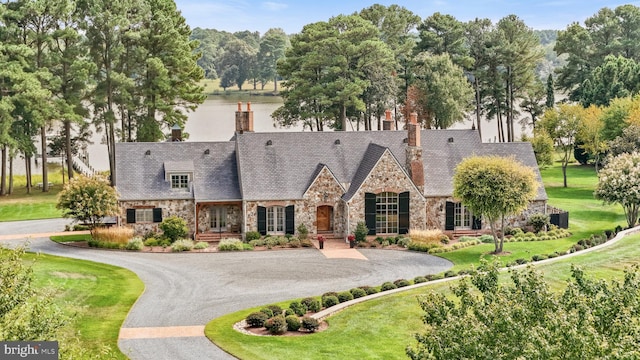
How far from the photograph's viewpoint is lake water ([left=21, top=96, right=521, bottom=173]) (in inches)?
3620

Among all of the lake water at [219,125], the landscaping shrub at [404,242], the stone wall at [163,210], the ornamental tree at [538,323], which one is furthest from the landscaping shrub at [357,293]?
the lake water at [219,125]

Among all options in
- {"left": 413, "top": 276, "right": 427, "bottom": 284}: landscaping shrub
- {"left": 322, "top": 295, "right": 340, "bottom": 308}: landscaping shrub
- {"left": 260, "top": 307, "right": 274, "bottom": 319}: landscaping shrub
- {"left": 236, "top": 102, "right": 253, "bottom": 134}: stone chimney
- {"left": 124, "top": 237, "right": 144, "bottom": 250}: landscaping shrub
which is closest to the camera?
{"left": 260, "top": 307, "right": 274, "bottom": 319}: landscaping shrub

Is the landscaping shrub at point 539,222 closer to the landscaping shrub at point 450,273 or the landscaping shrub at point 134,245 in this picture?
the landscaping shrub at point 450,273

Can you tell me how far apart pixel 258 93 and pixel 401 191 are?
342 ft

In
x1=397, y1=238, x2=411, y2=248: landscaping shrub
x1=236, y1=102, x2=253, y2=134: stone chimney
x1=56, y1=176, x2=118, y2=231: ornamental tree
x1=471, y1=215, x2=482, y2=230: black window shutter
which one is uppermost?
x1=236, y1=102, x2=253, y2=134: stone chimney

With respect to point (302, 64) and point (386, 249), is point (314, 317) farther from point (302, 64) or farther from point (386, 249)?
point (302, 64)

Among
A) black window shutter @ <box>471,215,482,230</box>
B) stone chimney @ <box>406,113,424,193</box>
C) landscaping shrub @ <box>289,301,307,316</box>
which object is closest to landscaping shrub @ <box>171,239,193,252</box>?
stone chimney @ <box>406,113,424,193</box>

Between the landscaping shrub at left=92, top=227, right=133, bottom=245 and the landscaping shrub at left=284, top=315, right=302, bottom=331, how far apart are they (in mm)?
19333

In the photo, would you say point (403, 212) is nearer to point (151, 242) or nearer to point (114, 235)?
point (151, 242)

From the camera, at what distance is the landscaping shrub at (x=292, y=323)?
28594 mm

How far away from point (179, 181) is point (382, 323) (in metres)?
22.6

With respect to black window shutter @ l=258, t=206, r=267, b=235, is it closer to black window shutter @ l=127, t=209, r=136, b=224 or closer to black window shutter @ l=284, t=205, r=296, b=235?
black window shutter @ l=284, t=205, r=296, b=235

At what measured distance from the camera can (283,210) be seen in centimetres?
4766

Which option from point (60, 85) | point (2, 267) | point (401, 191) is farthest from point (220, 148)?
point (2, 267)
